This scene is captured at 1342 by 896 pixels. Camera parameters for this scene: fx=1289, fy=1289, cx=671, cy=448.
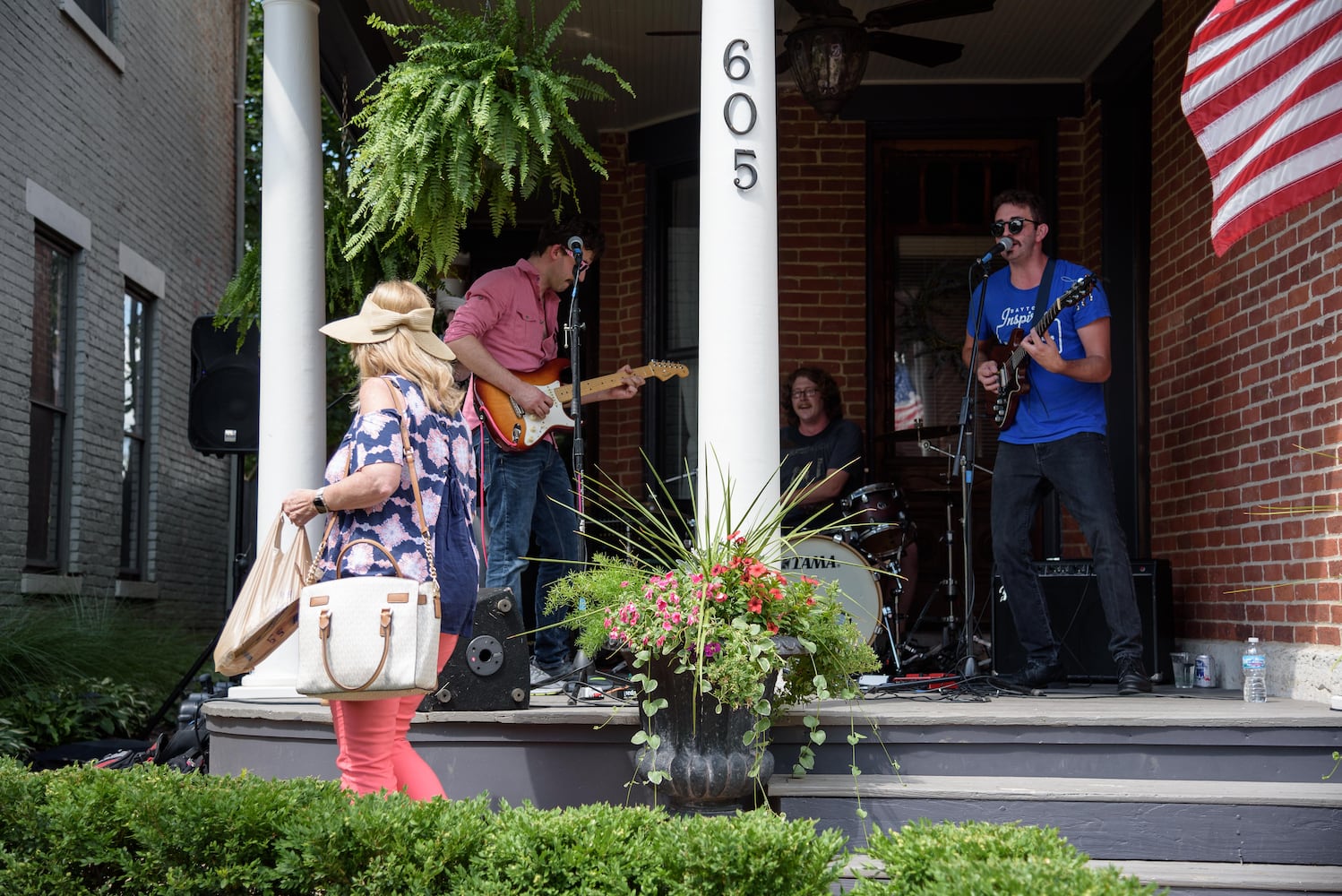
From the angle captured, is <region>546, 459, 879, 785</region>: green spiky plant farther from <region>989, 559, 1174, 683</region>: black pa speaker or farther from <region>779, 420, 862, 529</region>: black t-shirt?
<region>779, 420, 862, 529</region>: black t-shirt

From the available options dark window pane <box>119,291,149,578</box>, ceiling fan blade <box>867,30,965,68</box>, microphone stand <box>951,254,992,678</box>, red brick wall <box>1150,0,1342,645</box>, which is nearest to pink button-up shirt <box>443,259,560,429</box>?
microphone stand <box>951,254,992,678</box>

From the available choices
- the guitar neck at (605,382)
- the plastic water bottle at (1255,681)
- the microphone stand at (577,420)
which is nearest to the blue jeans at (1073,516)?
the plastic water bottle at (1255,681)

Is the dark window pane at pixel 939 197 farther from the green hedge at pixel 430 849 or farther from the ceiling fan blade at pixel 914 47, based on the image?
the green hedge at pixel 430 849

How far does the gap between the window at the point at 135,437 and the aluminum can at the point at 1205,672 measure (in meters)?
8.61

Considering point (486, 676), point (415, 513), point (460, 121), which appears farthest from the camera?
point (460, 121)

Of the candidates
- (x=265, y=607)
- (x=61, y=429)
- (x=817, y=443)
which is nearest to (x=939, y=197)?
(x=817, y=443)

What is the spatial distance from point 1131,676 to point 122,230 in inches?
345

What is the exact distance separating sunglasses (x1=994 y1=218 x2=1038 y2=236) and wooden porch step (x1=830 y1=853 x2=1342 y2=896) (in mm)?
2814

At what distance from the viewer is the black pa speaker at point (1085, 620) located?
582 cm

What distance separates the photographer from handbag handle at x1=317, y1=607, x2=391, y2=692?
3.31 metres

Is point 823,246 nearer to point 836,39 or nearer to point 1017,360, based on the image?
point 836,39

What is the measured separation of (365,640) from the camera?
10.9ft

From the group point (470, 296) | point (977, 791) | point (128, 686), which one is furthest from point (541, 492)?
point (128, 686)

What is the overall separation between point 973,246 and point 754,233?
184 inches
